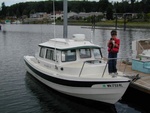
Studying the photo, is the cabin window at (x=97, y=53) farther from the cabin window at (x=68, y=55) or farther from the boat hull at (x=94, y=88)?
the boat hull at (x=94, y=88)

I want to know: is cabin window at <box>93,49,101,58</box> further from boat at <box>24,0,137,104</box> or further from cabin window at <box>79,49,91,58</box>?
cabin window at <box>79,49,91,58</box>

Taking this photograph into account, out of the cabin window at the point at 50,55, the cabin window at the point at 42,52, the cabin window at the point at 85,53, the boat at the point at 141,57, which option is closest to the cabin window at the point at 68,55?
the cabin window at the point at 85,53

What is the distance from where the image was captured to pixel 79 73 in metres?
13.9

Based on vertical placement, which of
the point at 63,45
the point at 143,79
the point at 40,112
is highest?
the point at 63,45

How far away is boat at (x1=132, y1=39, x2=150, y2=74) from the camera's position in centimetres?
1596

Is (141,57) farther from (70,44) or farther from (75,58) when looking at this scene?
(70,44)

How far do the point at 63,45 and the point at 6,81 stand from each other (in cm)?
590

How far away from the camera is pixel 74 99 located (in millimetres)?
14531

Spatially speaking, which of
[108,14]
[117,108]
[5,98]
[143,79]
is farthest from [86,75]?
[108,14]

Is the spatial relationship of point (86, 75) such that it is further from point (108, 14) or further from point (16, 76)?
point (108, 14)

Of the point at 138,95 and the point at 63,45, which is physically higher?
the point at 63,45

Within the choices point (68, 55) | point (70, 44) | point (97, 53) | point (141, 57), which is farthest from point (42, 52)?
point (141, 57)

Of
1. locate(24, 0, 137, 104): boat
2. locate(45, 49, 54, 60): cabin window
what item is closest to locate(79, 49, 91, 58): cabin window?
locate(24, 0, 137, 104): boat

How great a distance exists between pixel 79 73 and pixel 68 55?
5.08 ft
